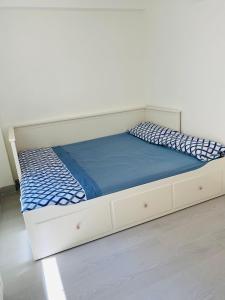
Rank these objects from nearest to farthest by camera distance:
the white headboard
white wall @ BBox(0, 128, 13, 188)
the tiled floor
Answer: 1. the tiled floor
2. white wall @ BBox(0, 128, 13, 188)
3. the white headboard

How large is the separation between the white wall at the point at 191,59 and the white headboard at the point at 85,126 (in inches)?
8.0

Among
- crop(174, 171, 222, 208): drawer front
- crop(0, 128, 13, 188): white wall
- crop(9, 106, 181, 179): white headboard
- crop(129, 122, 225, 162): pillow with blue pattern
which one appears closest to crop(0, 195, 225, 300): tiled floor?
crop(174, 171, 222, 208): drawer front

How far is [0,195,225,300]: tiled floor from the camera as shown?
141 centimetres

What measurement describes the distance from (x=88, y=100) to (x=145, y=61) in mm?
978

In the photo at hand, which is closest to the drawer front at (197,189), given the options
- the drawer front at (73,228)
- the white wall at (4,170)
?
the drawer front at (73,228)

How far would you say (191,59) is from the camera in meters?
2.53

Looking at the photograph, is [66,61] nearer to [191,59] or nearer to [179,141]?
[191,59]

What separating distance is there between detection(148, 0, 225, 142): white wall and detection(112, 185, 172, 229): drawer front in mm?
862

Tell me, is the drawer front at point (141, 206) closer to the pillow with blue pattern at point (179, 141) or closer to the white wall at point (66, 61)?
the pillow with blue pattern at point (179, 141)

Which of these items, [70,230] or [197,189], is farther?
[197,189]

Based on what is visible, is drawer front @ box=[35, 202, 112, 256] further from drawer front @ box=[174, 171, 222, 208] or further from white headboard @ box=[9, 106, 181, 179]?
white headboard @ box=[9, 106, 181, 179]

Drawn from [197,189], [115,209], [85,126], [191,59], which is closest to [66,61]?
[85,126]

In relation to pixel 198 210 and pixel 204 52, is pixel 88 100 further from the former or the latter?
pixel 198 210

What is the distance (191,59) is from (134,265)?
208 cm
